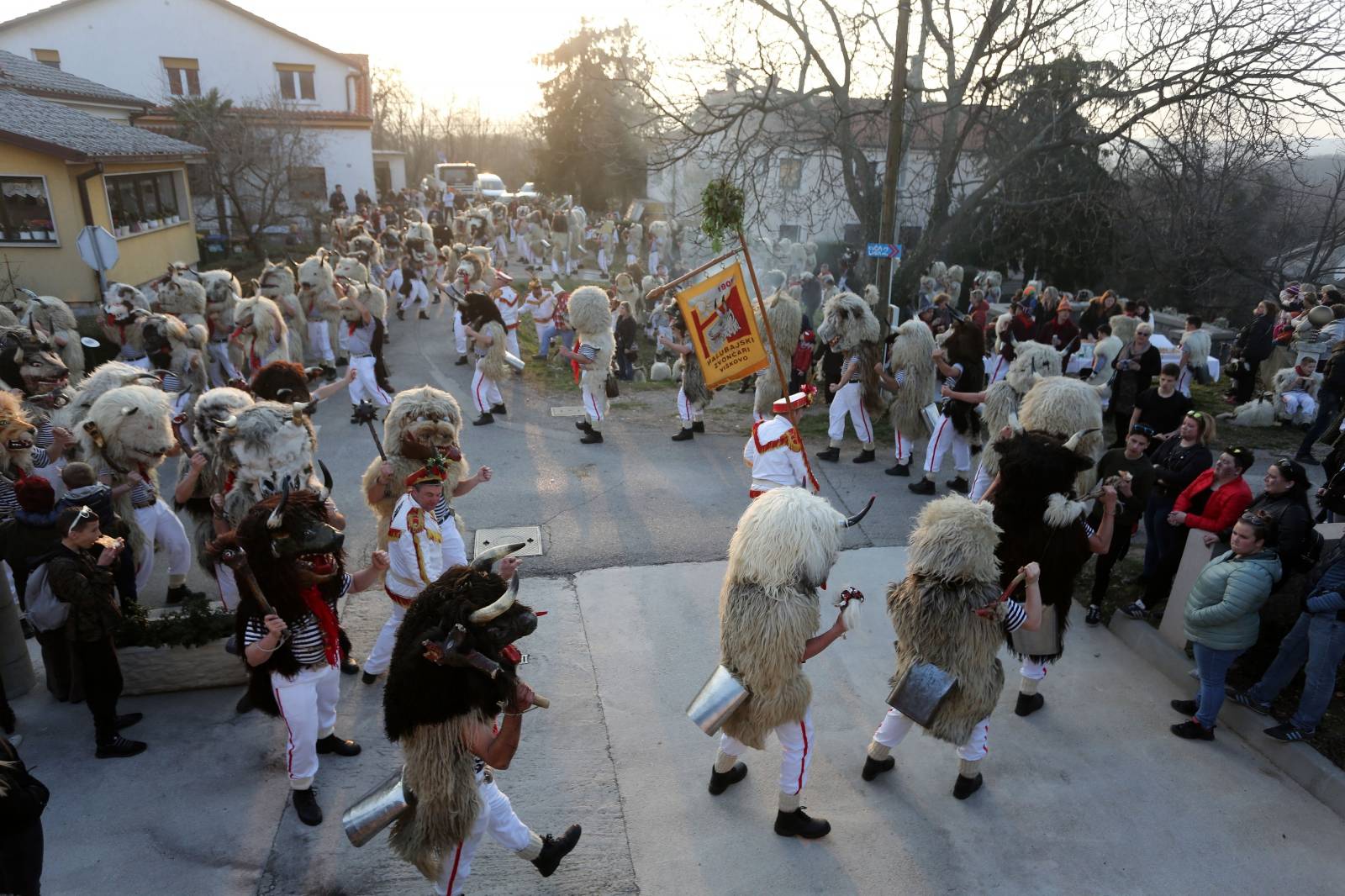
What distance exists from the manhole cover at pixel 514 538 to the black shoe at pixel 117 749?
307cm

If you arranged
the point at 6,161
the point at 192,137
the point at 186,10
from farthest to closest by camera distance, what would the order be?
the point at 186,10 < the point at 192,137 < the point at 6,161

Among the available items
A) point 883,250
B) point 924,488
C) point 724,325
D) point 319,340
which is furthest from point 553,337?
point 724,325

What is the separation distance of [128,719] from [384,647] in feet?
4.94

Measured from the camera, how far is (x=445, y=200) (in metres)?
31.5

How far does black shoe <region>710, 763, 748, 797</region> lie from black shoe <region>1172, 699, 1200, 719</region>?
301 centimetres

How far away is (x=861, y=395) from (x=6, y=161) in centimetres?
1638

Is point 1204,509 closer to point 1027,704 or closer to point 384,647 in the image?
point 1027,704

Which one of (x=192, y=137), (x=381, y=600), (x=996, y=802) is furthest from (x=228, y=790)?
(x=192, y=137)

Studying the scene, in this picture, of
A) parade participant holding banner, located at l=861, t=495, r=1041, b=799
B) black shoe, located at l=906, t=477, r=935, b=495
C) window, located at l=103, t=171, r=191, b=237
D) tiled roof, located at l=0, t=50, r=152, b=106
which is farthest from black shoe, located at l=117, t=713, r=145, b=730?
tiled roof, located at l=0, t=50, r=152, b=106

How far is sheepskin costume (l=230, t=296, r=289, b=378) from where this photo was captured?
33.0 ft

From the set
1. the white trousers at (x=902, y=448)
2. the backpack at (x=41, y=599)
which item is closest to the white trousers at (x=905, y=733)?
the backpack at (x=41, y=599)

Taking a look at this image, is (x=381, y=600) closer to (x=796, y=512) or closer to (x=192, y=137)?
(x=796, y=512)

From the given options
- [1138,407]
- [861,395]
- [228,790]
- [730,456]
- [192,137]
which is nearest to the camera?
[228,790]

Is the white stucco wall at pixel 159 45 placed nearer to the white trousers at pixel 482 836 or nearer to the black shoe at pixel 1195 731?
the white trousers at pixel 482 836
